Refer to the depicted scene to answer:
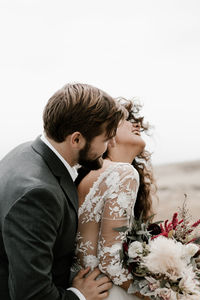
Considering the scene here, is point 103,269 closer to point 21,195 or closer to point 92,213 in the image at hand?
point 92,213

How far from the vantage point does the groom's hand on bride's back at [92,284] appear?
2488 millimetres

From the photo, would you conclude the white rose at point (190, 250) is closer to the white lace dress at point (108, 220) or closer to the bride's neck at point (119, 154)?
the white lace dress at point (108, 220)

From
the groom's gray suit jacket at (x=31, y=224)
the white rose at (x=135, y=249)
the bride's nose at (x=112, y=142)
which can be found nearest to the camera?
the groom's gray suit jacket at (x=31, y=224)

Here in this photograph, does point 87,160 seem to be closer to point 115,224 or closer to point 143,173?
point 115,224

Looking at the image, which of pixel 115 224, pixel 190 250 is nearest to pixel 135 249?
pixel 115 224

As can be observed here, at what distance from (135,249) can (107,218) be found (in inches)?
11.0

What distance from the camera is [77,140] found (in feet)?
8.02

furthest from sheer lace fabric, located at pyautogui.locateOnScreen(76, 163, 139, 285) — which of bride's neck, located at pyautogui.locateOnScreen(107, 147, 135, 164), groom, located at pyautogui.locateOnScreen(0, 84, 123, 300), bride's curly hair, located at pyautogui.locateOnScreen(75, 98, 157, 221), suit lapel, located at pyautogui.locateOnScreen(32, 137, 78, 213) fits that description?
bride's curly hair, located at pyautogui.locateOnScreen(75, 98, 157, 221)

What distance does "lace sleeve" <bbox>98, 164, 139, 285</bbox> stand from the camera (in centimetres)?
253

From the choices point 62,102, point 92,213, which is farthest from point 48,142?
point 92,213

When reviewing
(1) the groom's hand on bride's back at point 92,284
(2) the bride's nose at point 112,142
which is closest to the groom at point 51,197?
(1) the groom's hand on bride's back at point 92,284

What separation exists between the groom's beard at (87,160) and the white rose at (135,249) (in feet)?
1.95

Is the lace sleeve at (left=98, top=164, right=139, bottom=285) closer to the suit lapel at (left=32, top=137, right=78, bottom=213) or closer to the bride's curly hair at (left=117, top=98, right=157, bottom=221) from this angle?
the suit lapel at (left=32, top=137, right=78, bottom=213)

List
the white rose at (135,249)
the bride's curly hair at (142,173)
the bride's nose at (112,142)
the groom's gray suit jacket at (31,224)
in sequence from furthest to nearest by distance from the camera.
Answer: the bride's curly hair at (142,173)
the bride's nose at (112,142)
the white rose at (135,249)
the groom's gray suit jacket at (31,224)
